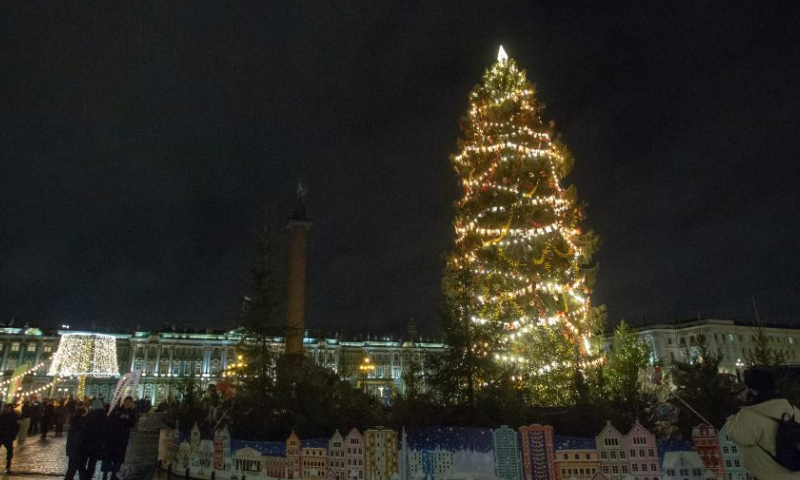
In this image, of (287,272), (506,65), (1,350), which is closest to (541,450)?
(506,65)

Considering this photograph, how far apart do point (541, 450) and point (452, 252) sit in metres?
9.96

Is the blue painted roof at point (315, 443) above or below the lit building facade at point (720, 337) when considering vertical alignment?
below

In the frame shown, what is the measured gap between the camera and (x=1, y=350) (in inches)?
3748

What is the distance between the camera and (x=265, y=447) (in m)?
10.9

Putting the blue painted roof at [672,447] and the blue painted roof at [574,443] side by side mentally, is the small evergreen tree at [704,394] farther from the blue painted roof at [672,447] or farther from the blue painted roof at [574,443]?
the blue painted roof at [574,443]

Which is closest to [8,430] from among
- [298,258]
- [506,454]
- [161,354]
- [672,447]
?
[506,454]

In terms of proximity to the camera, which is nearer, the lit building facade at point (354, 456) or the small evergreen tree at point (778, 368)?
the lit building facade at point (354, 456)

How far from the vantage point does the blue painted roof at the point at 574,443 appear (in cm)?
798

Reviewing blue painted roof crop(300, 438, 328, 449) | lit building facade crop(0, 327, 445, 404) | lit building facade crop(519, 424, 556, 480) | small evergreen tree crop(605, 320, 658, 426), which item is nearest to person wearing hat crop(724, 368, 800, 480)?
lit building facade crop(519, 424, 556, 480)

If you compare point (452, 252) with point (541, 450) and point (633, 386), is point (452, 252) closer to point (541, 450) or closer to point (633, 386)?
point (633, 386)

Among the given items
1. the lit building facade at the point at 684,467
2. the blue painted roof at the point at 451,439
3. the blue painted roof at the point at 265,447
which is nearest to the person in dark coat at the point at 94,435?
the blue painted roof at the point at 265,447

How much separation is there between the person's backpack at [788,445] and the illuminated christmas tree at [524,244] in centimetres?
970

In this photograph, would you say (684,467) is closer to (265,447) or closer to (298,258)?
(265,447)

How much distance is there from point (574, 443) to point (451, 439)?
83.5 inches
